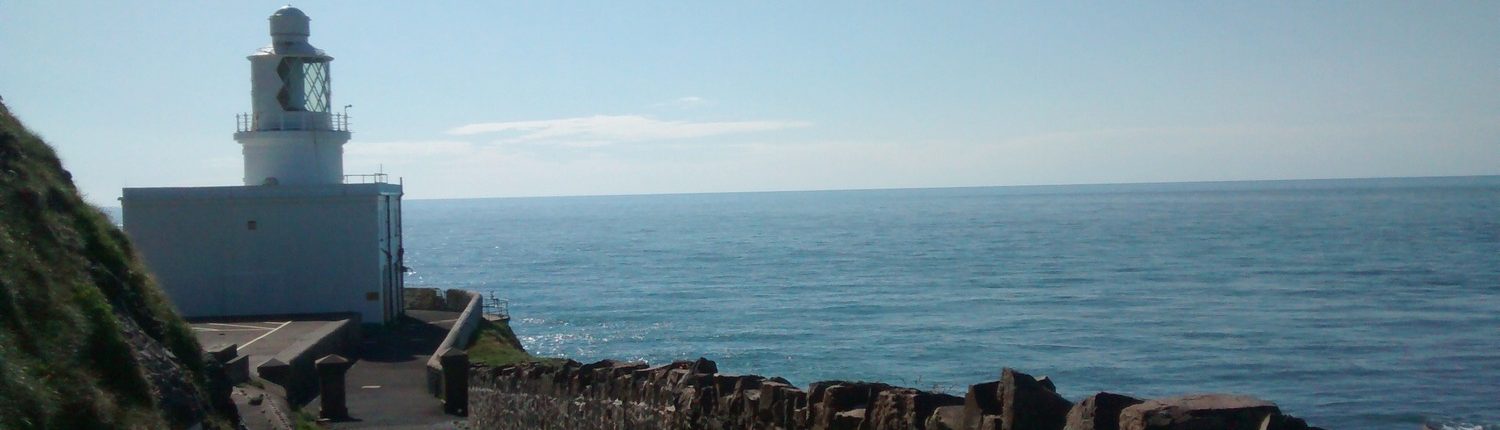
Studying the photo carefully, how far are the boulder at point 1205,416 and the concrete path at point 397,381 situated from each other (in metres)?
11.4

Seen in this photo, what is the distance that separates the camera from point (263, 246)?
83.8 feet

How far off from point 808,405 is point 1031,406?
1760 mm

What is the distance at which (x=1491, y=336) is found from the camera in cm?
3225

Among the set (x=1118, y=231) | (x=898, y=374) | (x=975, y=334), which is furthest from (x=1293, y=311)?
(x=1118, y=231)

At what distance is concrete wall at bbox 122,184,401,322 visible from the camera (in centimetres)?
2512

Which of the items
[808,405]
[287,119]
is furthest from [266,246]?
[808,405]

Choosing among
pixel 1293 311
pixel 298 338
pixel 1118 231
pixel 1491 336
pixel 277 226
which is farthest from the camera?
pixel 1118 231

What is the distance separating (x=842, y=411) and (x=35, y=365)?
4417 mm

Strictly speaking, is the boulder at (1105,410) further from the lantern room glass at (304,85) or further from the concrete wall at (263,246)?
the lantern room glass at (304,85)

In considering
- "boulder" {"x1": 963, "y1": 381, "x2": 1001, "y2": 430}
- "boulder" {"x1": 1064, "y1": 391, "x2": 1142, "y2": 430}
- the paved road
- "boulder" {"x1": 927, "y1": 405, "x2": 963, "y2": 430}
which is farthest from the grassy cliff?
the paved road

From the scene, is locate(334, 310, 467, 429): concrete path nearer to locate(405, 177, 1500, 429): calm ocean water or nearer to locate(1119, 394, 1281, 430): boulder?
locate(405, 177, 1500, 429): calm ocean water

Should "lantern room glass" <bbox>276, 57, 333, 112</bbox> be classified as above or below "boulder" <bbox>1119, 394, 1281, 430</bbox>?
above

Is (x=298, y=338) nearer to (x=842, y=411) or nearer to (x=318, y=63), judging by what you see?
(x=318, y=63)

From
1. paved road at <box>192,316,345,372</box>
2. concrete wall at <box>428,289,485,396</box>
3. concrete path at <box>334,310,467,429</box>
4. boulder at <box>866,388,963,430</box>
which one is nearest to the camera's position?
boulder at <box>866,388,963,430</box>
